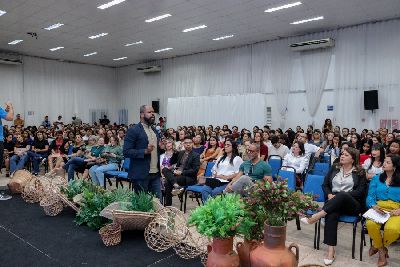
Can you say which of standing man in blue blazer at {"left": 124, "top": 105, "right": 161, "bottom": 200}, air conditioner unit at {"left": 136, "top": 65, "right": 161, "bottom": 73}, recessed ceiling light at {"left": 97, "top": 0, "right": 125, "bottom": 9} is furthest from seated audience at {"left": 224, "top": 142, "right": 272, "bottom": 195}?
air conditioner unit at {"left": 136, "top": 65, "right": 161, "bottom": 73}

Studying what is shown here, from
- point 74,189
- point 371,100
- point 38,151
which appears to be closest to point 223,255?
point 74,189

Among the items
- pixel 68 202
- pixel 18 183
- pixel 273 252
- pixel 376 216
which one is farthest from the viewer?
pixel 18 183

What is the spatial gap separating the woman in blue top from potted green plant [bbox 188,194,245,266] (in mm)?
2071

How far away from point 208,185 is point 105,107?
53.8ft

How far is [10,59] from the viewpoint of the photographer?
1577cm

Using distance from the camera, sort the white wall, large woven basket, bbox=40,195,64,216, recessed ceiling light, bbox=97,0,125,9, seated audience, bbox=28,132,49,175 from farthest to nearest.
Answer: the white wall → recessed ceiling light, bbox=97,0,125,9 → seated audience, bbox=28,132,49,175 → large woven basket, bbox=40,195,64,216

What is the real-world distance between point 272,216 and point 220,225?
0.33 meters

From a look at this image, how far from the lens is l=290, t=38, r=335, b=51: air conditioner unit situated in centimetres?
1162

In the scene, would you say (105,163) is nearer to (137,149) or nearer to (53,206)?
(53,206)

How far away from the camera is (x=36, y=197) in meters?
4.73

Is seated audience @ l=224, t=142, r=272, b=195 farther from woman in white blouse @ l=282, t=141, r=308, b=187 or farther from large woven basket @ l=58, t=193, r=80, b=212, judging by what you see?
large woven basket @ l=58, t=193, r=80, b=212

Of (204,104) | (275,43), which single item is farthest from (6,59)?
(275,43)

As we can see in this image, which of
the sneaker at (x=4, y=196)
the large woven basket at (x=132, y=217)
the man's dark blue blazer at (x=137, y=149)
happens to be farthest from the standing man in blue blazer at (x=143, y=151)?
the sneaker at (x=4, y=196)

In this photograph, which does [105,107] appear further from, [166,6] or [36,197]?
[36,197]
